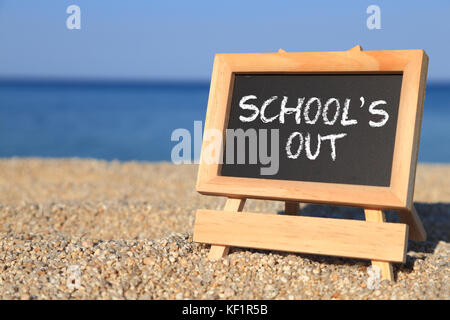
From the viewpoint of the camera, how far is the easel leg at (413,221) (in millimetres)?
2654

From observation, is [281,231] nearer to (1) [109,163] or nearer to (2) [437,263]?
(2) [437,263]

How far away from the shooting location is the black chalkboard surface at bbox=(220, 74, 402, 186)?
2.55 meters

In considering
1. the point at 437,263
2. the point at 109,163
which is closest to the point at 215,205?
the point at 437,263

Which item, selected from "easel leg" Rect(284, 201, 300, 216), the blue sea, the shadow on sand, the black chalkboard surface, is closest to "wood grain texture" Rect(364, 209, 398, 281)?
the black chalkboard surface

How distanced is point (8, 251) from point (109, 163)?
503 cm

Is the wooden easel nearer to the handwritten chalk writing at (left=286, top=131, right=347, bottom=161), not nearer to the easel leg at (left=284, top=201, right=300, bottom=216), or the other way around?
the handwritten chalk writing at (left=286, top=131, right=347, bottom=161)

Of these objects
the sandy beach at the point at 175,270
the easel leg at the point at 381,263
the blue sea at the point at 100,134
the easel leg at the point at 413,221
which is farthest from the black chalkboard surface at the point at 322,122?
the blue sea at the point at 100,134

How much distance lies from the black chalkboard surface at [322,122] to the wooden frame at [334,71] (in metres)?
0.05

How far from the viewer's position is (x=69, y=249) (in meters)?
2.76

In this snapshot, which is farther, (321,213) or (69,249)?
(321,213)

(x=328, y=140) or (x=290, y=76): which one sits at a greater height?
(x=290, y=76)

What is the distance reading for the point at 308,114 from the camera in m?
2.73
